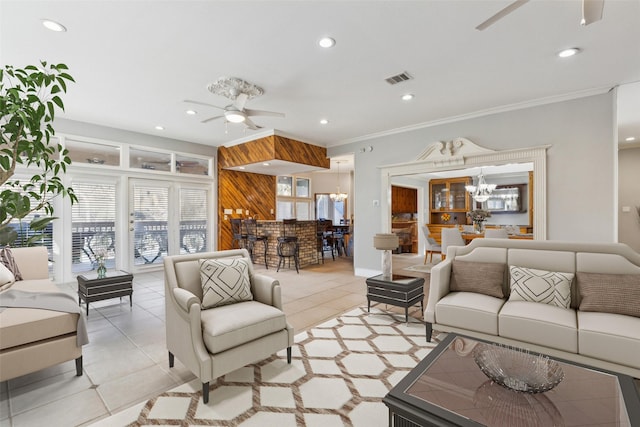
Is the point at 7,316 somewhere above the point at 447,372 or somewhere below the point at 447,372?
above

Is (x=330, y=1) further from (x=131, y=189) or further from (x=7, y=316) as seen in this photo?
(x=131, y=189)

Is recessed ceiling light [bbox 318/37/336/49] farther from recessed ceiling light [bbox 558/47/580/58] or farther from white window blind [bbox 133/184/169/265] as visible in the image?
white window blind [bbox 133/184/169/265]

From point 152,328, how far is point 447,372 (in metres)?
3.16

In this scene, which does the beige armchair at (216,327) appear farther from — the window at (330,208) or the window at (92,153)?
Result: the window at (330,208)

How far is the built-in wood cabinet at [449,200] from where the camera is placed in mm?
10164

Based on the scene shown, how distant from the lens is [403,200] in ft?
35.5

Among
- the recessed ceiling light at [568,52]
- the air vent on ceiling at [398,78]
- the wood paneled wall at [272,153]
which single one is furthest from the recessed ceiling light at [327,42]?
the wood paneled wall at [272,153]

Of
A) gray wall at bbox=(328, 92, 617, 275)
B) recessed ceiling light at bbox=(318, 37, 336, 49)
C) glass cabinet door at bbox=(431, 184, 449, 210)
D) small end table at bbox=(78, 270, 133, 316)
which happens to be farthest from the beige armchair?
glass cabinet door at bbox=(431, 184, 449, 210)

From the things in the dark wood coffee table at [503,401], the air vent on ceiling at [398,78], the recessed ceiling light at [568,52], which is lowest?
the dark wood coffee table at [503,401]

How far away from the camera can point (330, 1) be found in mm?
2438

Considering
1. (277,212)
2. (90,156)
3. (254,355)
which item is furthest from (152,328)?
(277,212)

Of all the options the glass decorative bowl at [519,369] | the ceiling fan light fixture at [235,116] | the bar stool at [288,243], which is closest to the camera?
the glass decorative bowl at [519,369]

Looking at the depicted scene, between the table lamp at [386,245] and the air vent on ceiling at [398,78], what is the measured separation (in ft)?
6.32

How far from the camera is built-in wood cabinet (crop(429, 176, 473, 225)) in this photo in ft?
33.3
